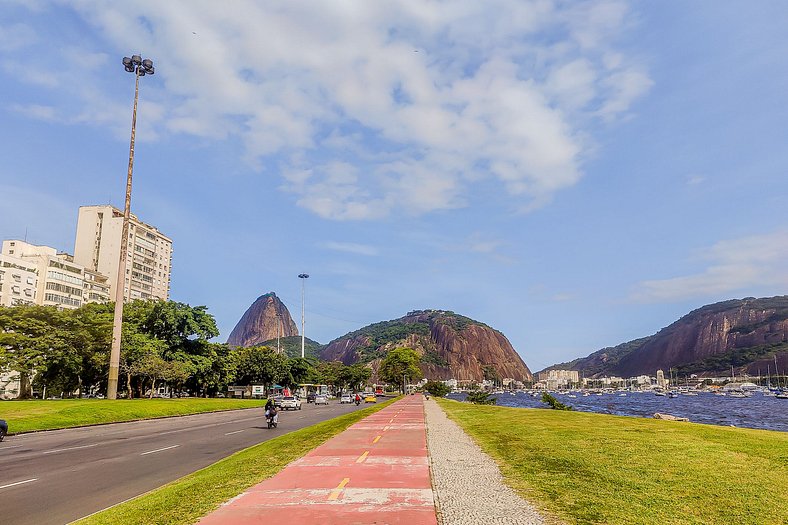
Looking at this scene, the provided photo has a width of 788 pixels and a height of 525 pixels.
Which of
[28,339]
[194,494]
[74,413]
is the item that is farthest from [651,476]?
[28,339]

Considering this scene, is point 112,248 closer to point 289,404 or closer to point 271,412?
point 289,404

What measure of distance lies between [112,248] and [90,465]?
411 feet

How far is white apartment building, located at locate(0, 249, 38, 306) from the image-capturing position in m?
87.7

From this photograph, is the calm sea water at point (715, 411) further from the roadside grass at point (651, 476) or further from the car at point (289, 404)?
the roadside grass at point (651, 476)

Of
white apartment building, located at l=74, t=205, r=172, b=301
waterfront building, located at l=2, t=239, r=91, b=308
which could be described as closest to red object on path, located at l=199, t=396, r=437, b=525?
waterfront building, located at l=2, t=239, r=91, b=308

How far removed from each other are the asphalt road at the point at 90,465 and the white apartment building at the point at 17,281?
73.4m

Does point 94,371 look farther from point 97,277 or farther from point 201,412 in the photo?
point 97,277

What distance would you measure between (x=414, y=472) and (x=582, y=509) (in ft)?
16.0

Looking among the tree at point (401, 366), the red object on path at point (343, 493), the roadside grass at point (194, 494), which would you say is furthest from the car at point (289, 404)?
the tree at point (401, 366)

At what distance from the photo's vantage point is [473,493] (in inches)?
396

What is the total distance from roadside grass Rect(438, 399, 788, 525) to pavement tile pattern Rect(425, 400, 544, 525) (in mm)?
394

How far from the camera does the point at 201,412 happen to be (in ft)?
172

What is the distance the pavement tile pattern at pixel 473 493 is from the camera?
8.20 meters

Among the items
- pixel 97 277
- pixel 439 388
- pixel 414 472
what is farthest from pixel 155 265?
pixel 414 472
